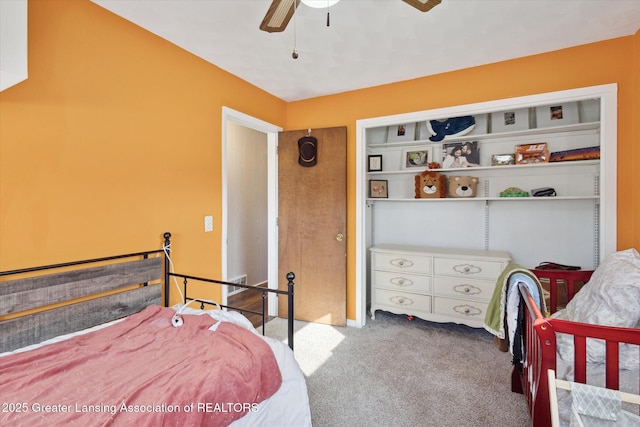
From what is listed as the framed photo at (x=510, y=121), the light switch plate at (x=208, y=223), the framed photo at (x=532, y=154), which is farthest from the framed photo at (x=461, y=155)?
the light switch plate at (x=208, y=223)

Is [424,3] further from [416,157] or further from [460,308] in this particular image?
[460,308]

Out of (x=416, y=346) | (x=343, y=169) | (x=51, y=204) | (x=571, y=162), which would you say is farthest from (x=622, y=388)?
(x=51, y=204)

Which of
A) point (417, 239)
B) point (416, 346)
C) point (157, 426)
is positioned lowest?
point (416, 346)

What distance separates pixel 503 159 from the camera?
121 inches

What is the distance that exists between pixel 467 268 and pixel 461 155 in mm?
1188

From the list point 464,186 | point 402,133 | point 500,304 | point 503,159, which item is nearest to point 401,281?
point 464,186

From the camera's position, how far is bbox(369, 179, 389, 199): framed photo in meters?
3.68

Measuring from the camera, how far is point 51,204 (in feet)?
5.45

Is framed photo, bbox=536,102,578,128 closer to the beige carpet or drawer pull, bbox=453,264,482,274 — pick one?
drawer pull, bbox=453,264,482,274

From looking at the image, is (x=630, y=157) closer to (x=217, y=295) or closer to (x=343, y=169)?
(x=343, y=169)

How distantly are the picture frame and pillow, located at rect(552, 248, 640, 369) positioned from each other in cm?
196

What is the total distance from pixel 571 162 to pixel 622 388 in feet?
6.40

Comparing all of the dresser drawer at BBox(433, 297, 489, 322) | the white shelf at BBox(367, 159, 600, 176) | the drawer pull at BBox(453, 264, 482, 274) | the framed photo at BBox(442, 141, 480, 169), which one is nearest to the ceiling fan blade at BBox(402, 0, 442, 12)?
the white shelf at BBox(367, 159, 600, 176)

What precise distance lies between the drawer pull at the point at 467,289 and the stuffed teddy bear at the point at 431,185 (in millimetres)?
955
